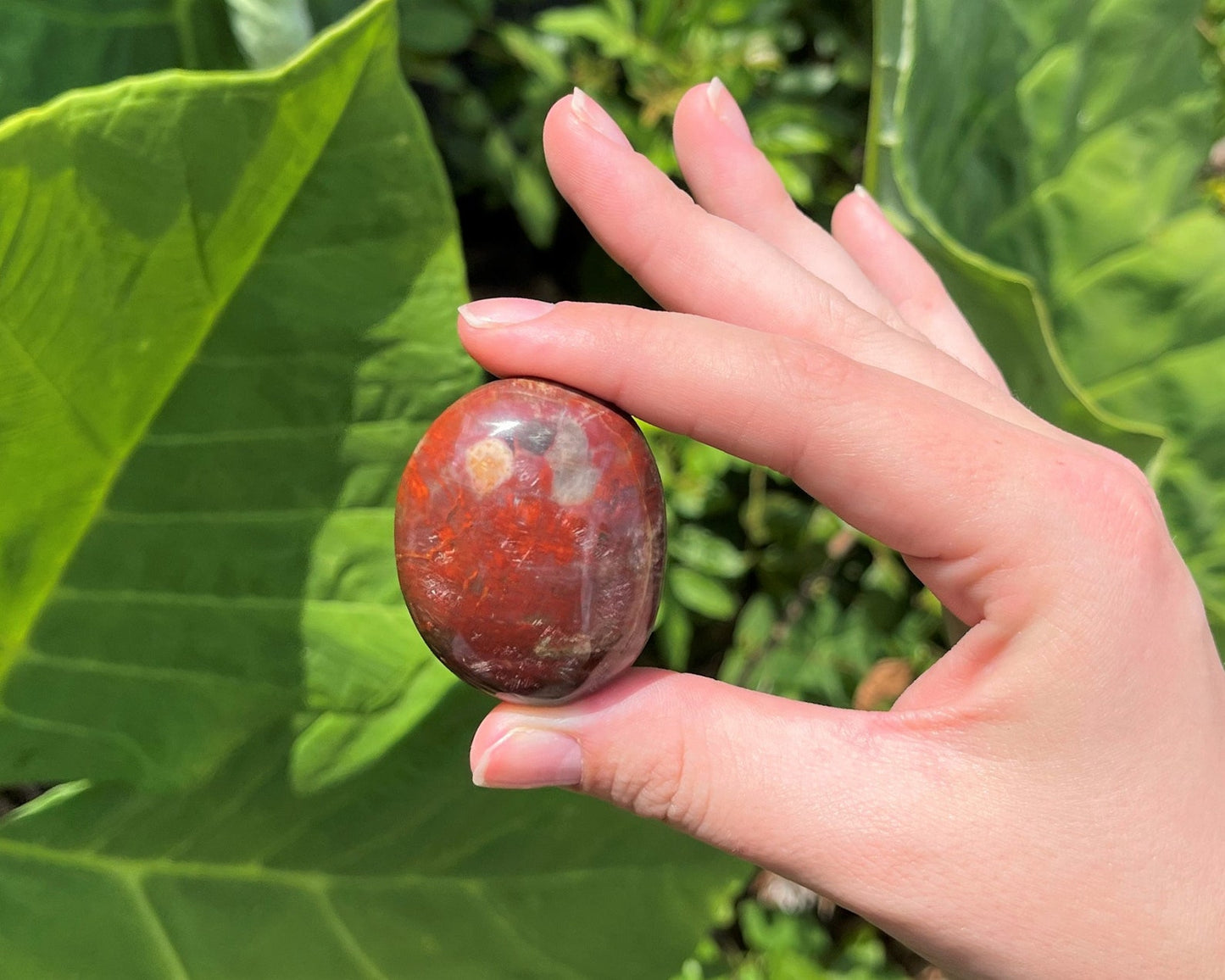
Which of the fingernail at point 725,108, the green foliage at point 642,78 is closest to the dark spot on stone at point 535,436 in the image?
the fingernail at point 725,108

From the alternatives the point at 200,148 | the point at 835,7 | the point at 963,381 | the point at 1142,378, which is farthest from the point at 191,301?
the point at 835,7

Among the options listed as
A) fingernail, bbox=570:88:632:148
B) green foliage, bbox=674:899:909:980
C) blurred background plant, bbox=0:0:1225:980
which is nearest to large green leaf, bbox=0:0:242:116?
blurred background plant, bbox=0:0:1225:980

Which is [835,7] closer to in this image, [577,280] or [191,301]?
[577,280]

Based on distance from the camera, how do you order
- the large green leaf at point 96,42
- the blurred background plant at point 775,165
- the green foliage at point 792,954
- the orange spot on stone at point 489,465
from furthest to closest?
the green foliage at point 792,954 < the blurred background plant at point 775,165 < the large green leaf at point 96,42 < the orange spot on stone at point 489,465

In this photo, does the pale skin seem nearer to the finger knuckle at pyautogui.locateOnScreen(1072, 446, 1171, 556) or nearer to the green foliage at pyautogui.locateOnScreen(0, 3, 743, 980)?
the finger knuckle at pyautogui.locateOnScreen(1072, 446, 1171, 556)

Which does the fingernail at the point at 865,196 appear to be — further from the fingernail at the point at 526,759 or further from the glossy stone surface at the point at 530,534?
the fingernail at the point at 526,759
